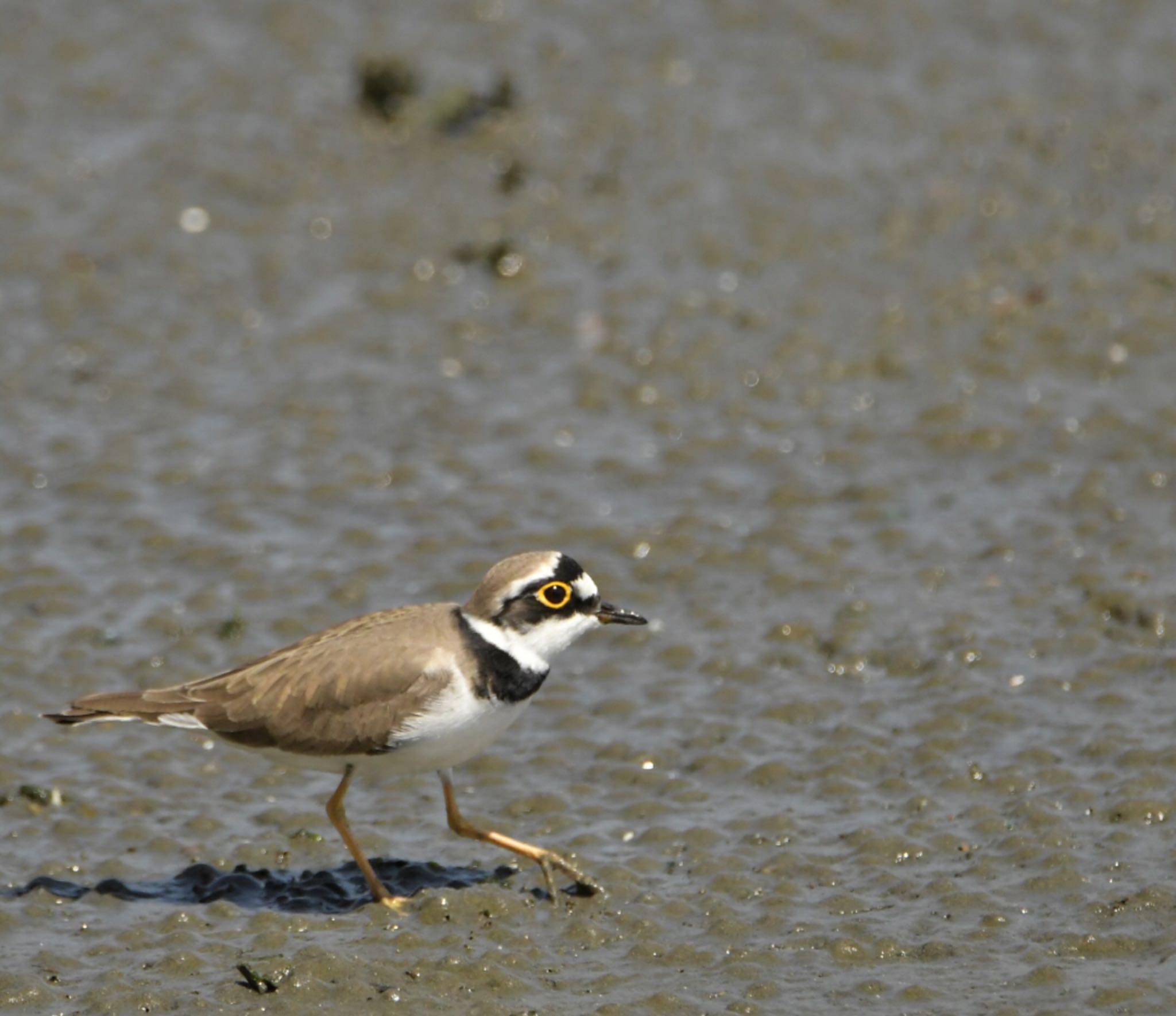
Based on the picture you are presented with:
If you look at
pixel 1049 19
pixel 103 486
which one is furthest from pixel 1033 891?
pixel 1049 19

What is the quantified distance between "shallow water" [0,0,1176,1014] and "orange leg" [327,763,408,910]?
0.08 m

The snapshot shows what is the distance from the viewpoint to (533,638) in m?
8.11

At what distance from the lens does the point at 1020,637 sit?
1002 centimetres

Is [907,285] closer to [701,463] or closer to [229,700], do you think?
[701,463]

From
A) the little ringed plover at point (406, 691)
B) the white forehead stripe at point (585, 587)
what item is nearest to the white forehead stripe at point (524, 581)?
the little ringed plover at point (406, 691)

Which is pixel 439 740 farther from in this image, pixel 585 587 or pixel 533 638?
pixel 585 587

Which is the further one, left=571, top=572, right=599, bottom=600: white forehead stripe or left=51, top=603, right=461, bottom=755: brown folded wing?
left=571, top=572, right=599, bottom=600: white forehead stripe

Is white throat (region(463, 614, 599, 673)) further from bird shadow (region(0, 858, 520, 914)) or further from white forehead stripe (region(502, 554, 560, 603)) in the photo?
bird shadow (region(0, 858, 520, 914))

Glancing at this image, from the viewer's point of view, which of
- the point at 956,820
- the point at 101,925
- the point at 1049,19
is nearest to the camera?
the point at 101,925

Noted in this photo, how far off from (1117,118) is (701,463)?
17.9ft

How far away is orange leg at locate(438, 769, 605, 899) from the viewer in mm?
8117

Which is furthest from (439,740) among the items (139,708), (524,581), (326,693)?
(139,708)

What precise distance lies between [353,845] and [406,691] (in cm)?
78

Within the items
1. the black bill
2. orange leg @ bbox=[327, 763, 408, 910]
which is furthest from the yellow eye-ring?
orange leg @ bbox=[327, 763, 408, 910]
